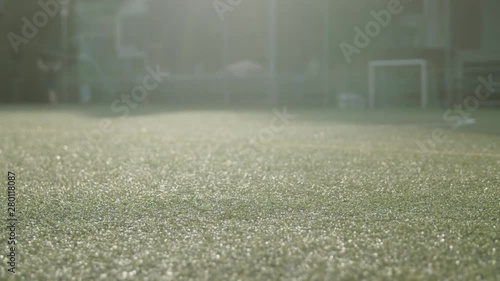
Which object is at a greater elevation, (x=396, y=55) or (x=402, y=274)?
(x=396, y=55)

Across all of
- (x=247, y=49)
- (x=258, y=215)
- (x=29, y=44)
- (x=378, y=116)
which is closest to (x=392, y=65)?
(x=247, y=49)

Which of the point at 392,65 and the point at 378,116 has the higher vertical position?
the point at 392,65

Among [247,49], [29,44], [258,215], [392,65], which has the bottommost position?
[258,215]

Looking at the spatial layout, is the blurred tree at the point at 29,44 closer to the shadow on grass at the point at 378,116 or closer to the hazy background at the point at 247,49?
the hazy background at the point at 247,49

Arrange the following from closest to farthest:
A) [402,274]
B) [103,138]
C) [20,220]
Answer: [402,274]
[20,220]
[103,138]

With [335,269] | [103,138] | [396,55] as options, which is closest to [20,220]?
[335,269]

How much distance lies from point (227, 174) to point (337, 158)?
0.75m

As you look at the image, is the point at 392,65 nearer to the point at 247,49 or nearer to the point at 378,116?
the point at 247,49

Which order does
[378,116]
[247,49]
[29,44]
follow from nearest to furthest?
[378,116], [247,49], [29,44]

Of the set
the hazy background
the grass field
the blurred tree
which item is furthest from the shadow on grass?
the blurred tree

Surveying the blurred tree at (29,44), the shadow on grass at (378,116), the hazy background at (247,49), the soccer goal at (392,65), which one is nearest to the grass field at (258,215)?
the shadow on grass at (378,116)

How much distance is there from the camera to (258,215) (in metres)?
1.51

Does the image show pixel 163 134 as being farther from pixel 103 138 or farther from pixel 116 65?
pixel 116 65

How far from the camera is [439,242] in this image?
1.19m
